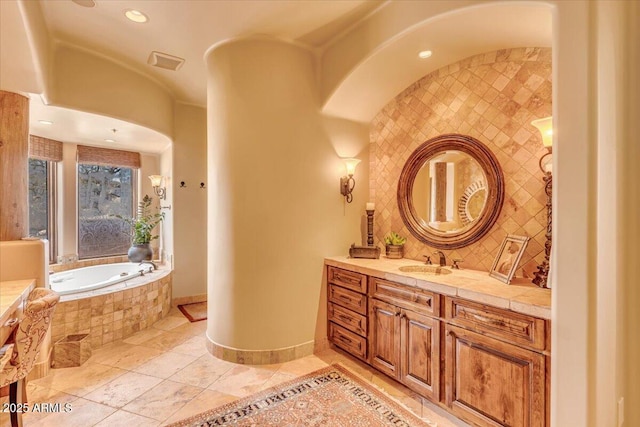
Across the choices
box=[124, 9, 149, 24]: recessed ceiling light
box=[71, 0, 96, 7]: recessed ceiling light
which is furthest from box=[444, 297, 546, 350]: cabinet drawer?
box=[71, 0, 96, 7]: recessed ceiling light

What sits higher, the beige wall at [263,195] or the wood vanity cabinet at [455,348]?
the beige wall at [263,195]

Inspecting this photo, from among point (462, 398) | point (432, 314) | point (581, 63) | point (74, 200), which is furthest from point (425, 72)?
point (74, 200)

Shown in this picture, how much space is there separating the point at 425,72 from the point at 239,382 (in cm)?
310

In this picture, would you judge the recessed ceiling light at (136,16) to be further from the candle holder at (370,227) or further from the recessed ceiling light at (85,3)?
the candle holder at (370,227)

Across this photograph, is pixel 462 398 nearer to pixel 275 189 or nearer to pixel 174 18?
pixel 275 189

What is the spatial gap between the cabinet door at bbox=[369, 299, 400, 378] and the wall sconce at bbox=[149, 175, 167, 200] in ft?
12.3

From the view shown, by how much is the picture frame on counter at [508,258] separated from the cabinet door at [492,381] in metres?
0.48

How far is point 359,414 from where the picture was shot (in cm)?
207

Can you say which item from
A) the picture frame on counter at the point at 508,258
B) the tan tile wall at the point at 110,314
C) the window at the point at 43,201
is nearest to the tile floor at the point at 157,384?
the tan tile wall at the point at 110,314

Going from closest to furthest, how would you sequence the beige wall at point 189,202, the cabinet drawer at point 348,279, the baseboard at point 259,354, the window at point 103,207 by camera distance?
1. the cabinet drawer at point 348,279
2. the baseboard at point 259,354
3. the beige wall at point 189,202
4. the window at point 103,207

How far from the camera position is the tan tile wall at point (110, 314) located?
2875 mm

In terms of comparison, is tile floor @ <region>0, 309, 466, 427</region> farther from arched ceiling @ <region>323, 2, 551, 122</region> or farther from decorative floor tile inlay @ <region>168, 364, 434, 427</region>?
arched ceiling @ <region>323, 2, 551, 122</region>

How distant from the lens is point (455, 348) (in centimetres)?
198

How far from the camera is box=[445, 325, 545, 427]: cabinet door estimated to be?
1.60 metres
